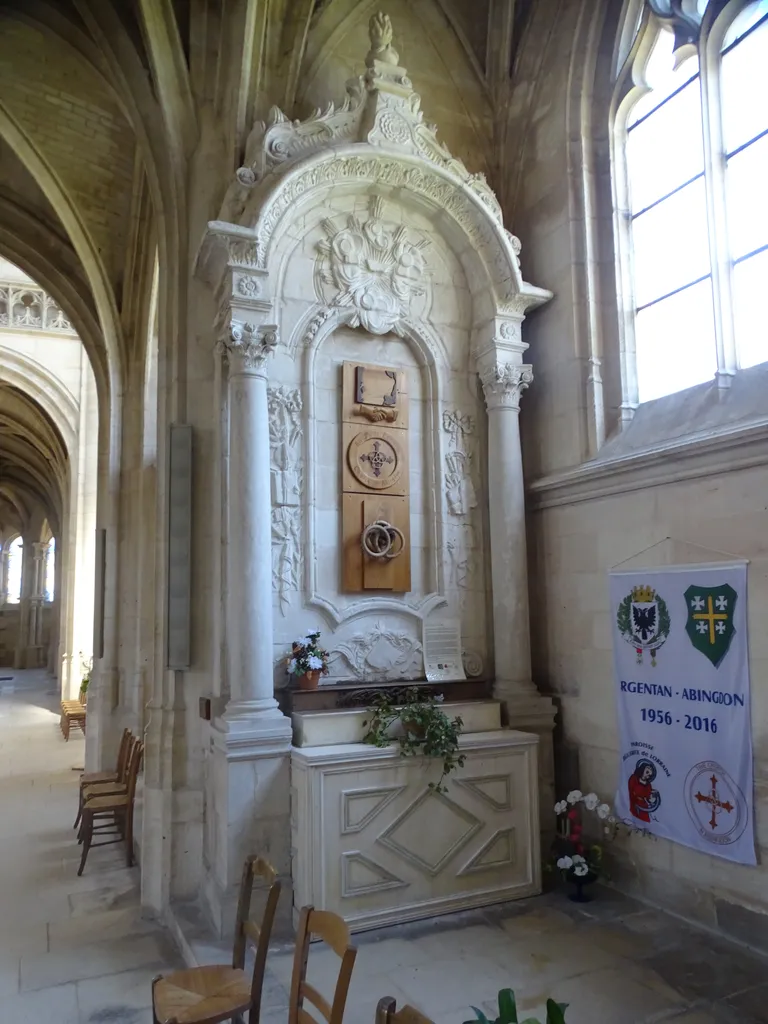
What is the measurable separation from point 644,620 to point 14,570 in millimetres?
27427

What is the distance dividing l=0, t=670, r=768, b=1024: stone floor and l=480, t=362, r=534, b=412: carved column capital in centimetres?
329

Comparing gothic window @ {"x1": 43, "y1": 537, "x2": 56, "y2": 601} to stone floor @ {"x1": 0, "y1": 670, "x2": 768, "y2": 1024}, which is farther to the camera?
gothic window @ {"x1": 43, "y1": 537, "x2": 56, "y2": 601}

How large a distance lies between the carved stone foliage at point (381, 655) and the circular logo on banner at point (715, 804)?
Answer: 1.84 metres

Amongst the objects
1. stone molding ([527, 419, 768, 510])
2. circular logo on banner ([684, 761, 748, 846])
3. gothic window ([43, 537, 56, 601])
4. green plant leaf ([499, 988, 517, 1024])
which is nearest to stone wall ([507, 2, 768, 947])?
stone molding ([527, 419, 768, 510])

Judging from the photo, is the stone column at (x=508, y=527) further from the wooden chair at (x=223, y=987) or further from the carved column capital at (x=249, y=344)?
the wooden chair at (x=223, y=987)

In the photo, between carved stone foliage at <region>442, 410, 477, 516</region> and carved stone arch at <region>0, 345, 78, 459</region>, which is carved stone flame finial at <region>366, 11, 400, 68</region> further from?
carved stone arch at <region>0, 345, 78, 459</region>

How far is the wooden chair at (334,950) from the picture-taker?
7.20ft

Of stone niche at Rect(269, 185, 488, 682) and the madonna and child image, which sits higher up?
stone niche at Rect(269, 185, 488, 682)

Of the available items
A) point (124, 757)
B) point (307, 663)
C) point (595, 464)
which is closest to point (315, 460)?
point (307, 663)

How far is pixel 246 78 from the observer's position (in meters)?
5.24

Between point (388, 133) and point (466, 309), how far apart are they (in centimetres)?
135

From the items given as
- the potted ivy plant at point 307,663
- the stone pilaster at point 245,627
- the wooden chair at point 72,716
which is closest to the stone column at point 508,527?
the potted ivy plant at point 307,663

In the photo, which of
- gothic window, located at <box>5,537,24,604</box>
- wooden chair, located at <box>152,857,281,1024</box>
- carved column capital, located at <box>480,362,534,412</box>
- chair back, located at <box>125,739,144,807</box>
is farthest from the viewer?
gothic window, located at <box>5,537,24,604</box>

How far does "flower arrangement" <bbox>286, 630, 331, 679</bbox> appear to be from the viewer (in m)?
4.76
